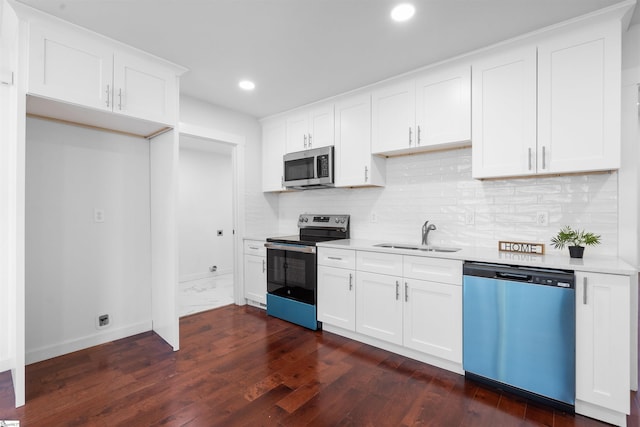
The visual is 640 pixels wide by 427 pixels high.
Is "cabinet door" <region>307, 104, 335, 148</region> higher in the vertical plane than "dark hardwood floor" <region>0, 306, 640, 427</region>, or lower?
higher

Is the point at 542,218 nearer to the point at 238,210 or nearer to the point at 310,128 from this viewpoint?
the point at 310,128

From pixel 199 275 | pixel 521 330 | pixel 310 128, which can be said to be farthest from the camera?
pixel 199 275

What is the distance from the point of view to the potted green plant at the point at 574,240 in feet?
6.88

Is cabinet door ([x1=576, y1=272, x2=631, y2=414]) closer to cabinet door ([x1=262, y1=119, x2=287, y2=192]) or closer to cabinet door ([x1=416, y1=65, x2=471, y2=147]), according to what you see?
cabinet door ([x1=416, y1=65, x2=471, y2=147])

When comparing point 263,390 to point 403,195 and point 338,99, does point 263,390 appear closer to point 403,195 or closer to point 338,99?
point 403,195

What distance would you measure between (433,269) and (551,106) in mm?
1442

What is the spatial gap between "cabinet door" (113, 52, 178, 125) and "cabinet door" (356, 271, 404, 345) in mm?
2302

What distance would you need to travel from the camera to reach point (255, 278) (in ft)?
12.9

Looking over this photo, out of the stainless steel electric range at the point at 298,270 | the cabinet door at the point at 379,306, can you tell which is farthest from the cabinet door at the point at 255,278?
the cabinet door at the point at 379,306

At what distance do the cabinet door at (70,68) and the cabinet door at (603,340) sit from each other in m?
3.54

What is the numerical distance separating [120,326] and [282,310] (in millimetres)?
1612

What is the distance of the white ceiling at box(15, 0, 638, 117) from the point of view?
2.00 m

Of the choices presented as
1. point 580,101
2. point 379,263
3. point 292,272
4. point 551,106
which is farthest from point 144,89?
point 580,101

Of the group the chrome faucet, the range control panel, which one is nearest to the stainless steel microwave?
the range control panel
